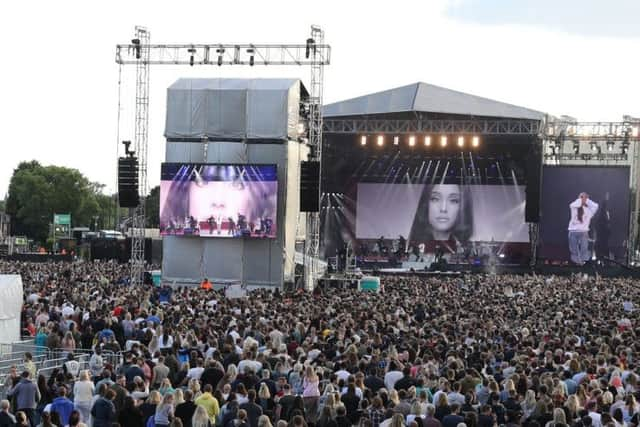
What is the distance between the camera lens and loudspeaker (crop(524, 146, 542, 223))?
50.8m

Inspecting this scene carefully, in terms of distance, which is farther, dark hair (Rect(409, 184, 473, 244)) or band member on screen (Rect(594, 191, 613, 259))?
dark hair (Rect(409, 184, 473, 244))

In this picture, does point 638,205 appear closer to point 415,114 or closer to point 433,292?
point 415,114

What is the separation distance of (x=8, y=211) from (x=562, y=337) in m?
92.3

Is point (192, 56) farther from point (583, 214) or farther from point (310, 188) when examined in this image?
point (583, 214)

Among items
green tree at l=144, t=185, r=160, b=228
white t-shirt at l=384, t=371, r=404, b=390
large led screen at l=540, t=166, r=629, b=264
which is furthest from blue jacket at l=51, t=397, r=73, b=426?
green tree at l=144, t=185, r=160, b=228

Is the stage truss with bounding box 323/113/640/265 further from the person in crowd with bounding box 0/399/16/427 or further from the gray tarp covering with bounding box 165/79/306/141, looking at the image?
the person in crowd with bounding box 0/399/16/427

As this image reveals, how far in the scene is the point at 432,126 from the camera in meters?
49.4

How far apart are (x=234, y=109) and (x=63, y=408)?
→ 30.2 metres

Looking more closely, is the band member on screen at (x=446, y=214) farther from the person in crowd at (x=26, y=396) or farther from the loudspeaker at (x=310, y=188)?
the person in crowd at (x=26, y=396)

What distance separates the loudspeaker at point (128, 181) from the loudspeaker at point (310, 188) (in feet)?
18.0

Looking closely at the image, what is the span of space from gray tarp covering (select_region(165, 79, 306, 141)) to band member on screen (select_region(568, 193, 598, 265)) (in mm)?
16746

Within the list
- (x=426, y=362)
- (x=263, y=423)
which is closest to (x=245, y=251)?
(x=426, y=362)

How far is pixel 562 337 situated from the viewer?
18.0 metres

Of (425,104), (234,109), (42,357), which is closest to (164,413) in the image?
(42,357)
